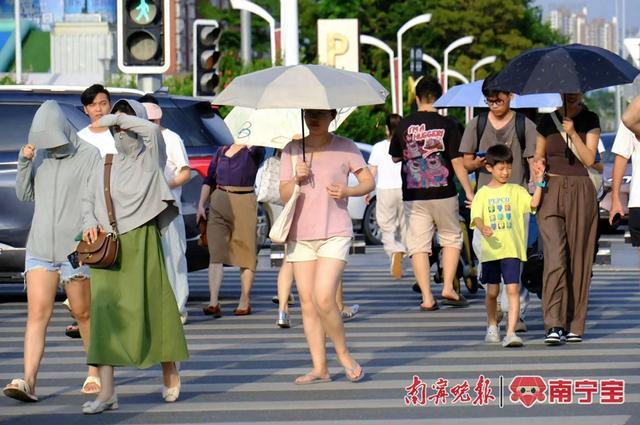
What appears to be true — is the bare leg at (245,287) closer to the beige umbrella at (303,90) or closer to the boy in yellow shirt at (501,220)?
the boy in yellow shirt at (501,220)

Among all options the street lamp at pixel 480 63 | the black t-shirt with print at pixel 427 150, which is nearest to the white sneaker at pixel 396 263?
the black t-shirt with print at pixel 427 150

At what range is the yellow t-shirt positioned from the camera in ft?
42.1

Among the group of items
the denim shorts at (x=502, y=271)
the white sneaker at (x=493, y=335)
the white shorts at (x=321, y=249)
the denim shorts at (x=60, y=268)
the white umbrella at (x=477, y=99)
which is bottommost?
the white sneaker at (x=493, y=335)

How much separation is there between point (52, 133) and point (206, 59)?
11825 mm

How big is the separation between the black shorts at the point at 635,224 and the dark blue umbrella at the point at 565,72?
1.34 m

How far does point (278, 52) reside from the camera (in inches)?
1427

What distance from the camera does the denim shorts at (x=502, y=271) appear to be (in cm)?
1283

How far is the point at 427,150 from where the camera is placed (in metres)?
A: 15.3

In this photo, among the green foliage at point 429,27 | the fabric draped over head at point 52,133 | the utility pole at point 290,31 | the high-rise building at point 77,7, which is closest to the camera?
the fabric draped over head at point 52,133

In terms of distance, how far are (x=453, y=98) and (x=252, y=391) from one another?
658 cm

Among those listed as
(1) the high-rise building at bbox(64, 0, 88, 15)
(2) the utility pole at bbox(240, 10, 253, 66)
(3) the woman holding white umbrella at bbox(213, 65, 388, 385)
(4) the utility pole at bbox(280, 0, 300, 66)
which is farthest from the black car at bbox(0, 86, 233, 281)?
(1) the high-rise building at bbox(64, 0, 88, 15)

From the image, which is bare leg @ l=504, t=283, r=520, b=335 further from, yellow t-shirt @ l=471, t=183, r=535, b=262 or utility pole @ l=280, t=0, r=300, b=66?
utility pole @ l=280, t=0, r=300, b=66

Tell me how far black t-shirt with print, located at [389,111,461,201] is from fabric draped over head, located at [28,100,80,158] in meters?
5.34

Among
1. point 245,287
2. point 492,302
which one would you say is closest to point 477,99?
point 245,287
